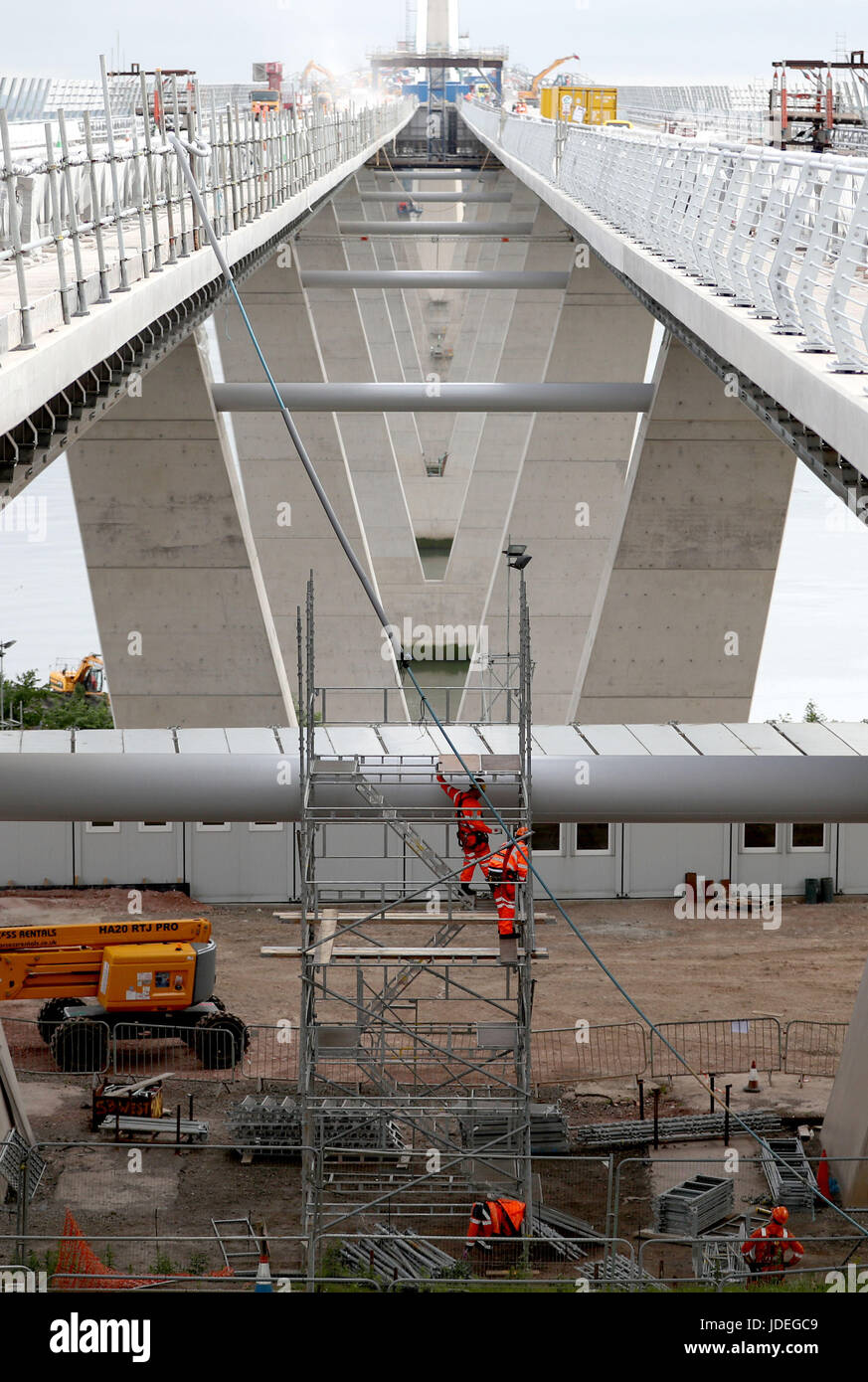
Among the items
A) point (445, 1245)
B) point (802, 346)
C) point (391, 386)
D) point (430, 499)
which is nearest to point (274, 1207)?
point (445, 1245)

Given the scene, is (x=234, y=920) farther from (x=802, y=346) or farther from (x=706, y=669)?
(x=802, y=346)

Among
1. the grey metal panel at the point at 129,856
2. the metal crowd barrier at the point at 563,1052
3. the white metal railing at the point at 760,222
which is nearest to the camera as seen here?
the white metal railing at the point at 760,222

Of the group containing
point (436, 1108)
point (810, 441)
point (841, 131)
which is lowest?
point (436, 1108)

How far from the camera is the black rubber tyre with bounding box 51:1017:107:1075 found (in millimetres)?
17062

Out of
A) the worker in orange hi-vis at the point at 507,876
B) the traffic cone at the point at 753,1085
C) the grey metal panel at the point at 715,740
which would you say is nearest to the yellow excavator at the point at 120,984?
the traffic cone at the point at 753,1085

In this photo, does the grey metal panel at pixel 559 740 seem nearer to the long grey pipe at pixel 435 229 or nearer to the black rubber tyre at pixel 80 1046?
the black rubber tyre at pixel 80 1046

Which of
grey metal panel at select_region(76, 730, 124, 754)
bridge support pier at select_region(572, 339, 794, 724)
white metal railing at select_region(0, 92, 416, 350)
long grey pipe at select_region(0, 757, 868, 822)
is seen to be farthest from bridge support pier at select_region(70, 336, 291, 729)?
long grey pipe at select_region(0, 757, 868, 822)

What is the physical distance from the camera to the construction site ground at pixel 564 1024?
12914 mm

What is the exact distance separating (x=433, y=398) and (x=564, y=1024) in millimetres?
7202

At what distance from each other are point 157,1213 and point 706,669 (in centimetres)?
1006

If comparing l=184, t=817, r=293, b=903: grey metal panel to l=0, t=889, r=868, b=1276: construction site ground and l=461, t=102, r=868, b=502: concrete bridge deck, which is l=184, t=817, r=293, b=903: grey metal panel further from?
l=461, t=102, r=868, b=502: concrete bridge deck

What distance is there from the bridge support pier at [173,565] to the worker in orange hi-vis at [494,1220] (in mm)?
10256

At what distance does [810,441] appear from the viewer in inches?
347

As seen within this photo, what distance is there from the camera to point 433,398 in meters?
20.7
